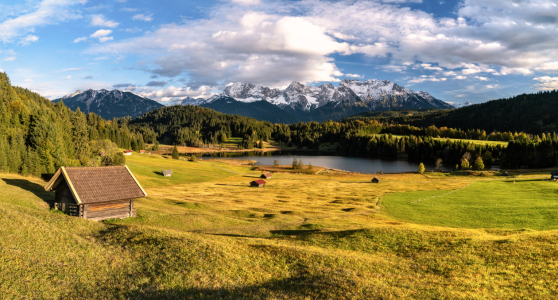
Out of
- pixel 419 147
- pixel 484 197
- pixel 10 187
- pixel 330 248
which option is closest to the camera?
pixel 330 248

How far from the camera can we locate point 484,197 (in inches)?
2047

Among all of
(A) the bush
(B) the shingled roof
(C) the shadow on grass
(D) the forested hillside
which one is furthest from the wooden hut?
(A) the bush

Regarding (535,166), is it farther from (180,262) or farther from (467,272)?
(180,262)

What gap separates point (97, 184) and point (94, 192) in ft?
3.96

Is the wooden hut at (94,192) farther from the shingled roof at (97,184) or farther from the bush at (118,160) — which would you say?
the bush at (118,160)

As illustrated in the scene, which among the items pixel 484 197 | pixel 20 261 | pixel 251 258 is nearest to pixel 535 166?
pixel 484 197

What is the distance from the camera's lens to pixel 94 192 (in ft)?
102

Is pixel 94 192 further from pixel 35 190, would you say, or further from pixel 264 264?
pixel 264 264

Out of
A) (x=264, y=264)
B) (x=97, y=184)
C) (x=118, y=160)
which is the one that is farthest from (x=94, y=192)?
(x=118, y=160)

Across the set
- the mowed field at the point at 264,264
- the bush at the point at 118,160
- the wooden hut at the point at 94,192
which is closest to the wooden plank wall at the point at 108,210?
the wooden hut at the point at 94,192

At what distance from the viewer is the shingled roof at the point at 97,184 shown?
99.6 ft

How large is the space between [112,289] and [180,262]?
12.2 feet

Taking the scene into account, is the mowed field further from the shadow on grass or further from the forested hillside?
the forested hillside

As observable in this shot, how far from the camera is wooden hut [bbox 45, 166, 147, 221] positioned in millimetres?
30344
